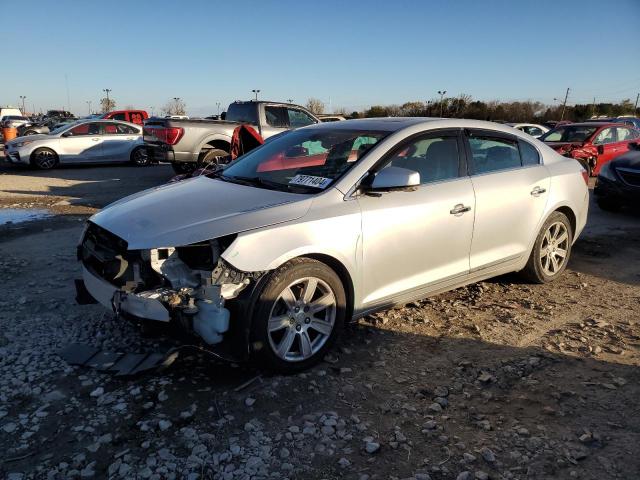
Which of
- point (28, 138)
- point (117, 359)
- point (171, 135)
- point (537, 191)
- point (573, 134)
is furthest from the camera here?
point (28, 138)

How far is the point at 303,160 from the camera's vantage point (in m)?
4.34

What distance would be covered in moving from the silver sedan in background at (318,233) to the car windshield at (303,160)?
2 centimetres

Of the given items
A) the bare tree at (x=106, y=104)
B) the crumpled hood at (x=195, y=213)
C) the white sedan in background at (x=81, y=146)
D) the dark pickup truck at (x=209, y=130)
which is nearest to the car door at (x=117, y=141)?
the white sedan in background at (x=81, y=146)

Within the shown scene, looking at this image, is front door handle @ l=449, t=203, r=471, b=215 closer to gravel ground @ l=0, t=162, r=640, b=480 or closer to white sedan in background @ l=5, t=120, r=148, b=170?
gravel ground @ l=0, t=162, r=640, b=480

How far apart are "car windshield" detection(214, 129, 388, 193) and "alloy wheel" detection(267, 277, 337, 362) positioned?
0.73 meters

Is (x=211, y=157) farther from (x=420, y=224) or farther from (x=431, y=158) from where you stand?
(x=420, y=224)

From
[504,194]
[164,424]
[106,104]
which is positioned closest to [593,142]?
[504,194]

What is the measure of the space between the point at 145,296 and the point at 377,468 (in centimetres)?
165

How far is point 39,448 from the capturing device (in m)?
2.65

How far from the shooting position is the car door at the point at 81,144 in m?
15.4

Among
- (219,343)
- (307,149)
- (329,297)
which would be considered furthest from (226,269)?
(307,149)

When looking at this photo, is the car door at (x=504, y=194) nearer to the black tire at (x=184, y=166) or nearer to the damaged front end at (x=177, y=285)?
the damaged front end at (x=177, y=285)

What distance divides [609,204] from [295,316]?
8076 millimetres

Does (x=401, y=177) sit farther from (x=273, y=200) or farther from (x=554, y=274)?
(x=554, y=274)
